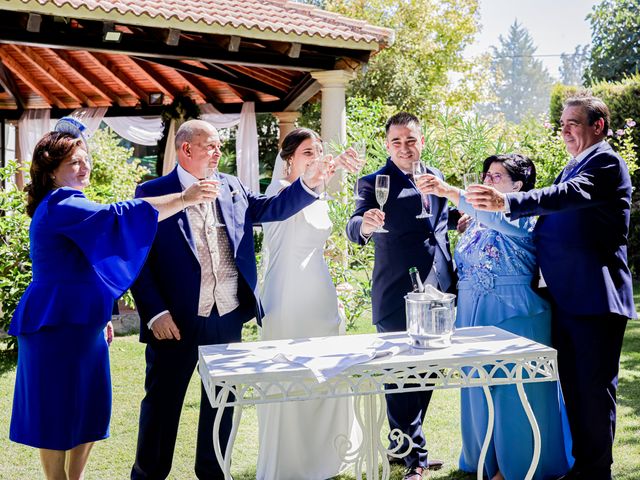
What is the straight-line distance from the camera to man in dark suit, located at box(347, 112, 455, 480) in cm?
394

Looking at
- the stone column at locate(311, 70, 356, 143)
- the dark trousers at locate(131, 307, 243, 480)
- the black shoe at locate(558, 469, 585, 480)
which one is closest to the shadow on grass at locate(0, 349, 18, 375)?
the dark trousers at locate(131, 307, 243, 480)

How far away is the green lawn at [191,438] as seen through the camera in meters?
4.15

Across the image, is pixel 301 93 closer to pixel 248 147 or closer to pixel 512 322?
pixel 248 147

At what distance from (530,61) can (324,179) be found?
345ft

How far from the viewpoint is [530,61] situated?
332 feet

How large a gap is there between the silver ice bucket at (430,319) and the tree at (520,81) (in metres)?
102

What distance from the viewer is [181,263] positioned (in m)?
3.49

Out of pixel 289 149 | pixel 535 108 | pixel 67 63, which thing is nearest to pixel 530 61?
pixel 535 108

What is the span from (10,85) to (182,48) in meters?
5.80

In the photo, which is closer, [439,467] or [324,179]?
[324,179]

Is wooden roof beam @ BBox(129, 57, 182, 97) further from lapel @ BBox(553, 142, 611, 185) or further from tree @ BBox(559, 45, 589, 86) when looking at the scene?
tree @ BBox(559, 45, 589, 86)

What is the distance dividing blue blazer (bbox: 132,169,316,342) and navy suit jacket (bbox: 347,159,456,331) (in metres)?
0.57

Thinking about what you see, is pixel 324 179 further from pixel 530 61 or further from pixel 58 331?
pixel 530 61

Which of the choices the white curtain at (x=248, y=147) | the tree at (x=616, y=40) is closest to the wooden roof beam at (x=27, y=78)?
the white curtain at (x=248, y=147)
